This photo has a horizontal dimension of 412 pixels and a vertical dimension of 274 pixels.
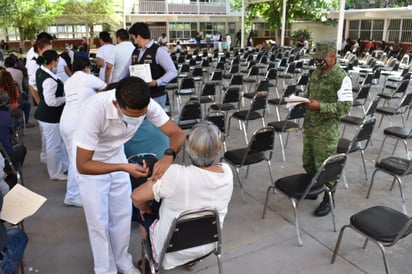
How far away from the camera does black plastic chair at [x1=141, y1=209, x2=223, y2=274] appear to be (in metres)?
1.96

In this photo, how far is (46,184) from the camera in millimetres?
4293

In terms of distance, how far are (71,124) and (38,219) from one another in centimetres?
97

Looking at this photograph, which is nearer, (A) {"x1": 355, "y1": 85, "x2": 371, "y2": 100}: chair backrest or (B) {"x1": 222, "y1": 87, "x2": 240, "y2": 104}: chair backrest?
(B) {"x1": 222, "y1": 87, "x2": 240, "y2": 104}: chair backrest

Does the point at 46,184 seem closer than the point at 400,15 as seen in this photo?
Yes

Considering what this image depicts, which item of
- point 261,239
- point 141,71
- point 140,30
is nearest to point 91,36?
point 140,30

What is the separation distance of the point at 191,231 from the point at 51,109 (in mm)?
2645

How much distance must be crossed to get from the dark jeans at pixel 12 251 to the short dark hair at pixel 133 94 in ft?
3.64

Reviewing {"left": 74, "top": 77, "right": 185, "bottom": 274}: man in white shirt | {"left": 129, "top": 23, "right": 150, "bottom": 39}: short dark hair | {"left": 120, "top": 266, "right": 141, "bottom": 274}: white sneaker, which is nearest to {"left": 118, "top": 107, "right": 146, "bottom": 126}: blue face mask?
{"left": 74, "top": 77, "right": 185, "bottom": 274}: man in white shirt

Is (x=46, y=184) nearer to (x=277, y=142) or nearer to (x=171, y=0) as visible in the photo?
(x=277, y=142)

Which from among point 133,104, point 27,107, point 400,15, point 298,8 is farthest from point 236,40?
point 133,104

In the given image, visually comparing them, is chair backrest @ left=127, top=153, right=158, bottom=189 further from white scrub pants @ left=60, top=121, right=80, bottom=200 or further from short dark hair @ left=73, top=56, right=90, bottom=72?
short dark hair @ left=73, top=56, right=90, bottom=72

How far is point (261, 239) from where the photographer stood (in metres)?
3.14

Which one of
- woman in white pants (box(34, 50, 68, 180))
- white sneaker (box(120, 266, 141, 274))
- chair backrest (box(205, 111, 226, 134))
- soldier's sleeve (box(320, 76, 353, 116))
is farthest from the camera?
chair backrest (box(205, 111, 226, 134))

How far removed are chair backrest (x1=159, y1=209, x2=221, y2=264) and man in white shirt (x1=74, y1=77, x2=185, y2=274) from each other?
0.91 ft
